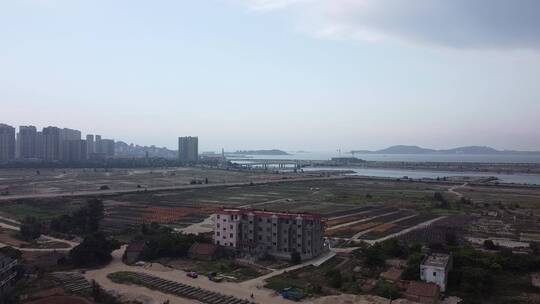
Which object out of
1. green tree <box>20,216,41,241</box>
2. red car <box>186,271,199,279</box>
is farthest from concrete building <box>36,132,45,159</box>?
red car <box>186,271,199,279</box>

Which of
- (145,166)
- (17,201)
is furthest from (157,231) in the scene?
(145,166)

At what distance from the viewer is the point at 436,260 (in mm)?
17094

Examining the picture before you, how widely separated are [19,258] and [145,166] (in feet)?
272

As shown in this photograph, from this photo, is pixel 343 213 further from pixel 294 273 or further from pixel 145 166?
pixel 145 166

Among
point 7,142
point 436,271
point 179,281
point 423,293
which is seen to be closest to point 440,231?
point 436,271

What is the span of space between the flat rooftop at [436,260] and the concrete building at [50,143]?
94881mm

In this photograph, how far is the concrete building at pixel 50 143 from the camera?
99.1 metres

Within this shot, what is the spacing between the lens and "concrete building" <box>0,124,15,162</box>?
92.0 metres

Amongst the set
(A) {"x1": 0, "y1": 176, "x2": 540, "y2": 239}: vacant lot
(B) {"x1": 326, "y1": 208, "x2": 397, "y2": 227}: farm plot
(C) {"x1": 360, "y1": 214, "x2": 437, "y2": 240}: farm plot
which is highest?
(A) {"x1": 0, "y1": 176, "x2": 540, "y2": 239}: vacant lot

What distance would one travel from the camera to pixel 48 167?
278 feet

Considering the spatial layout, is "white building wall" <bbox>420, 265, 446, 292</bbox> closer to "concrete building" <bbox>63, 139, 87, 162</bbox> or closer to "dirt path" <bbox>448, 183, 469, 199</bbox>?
"dirt path" <bbox>448, 183, 469, 199</bbox>

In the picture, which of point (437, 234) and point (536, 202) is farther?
point (536, 202)

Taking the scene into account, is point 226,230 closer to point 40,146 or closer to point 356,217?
point 356,217

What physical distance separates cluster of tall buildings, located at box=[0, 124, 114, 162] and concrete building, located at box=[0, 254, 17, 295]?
84773mm
